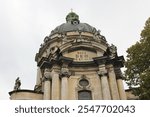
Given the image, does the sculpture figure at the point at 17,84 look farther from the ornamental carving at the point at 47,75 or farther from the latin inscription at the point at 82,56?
the latin inscription at the point at 82,56

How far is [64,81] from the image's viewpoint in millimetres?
26016

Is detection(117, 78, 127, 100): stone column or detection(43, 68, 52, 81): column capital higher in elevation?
detection(43, 68, 52, 81): column capital

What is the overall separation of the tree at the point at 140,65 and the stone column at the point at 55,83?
10759 mm

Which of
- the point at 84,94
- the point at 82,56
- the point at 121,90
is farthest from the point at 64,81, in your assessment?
the point at 121,90

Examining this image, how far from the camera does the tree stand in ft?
47.4

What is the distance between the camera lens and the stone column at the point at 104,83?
25222 millimetres

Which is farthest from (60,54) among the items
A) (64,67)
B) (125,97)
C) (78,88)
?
(125,97)

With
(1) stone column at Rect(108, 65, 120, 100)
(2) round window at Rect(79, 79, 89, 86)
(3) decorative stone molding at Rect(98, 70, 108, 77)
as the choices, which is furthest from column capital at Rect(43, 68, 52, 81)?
(1) stone column at Rect(108, 65, 120, 100)

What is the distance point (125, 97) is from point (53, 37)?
47.2 feet

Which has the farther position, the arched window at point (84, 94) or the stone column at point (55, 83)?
the arched window at point (84, 94)

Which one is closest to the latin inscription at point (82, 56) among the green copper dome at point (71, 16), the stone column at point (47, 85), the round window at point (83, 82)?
the round window at point (83, 82)

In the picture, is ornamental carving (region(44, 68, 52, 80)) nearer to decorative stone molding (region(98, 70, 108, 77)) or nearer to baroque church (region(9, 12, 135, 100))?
baroque church (region(9, 12, 135, 100))

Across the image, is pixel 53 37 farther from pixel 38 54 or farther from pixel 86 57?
pixel 86 57

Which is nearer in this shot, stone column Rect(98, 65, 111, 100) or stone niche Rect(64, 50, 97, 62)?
stone column Rect(98, 65, 111, 100)
